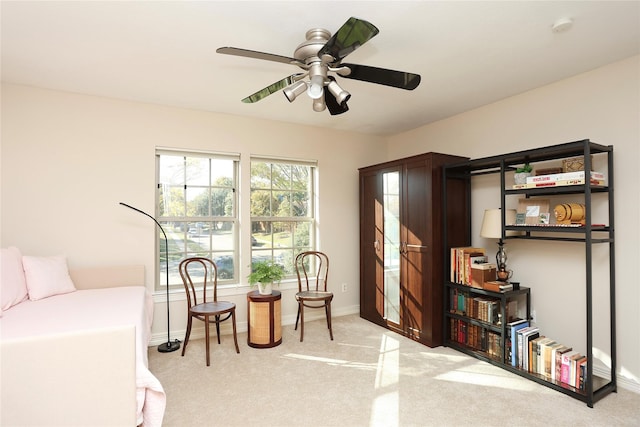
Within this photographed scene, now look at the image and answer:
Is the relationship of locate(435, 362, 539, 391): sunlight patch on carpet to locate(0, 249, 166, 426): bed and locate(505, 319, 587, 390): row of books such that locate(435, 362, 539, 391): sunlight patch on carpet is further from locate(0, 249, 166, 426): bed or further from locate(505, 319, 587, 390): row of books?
locate(0, 249, 166, 426): bed

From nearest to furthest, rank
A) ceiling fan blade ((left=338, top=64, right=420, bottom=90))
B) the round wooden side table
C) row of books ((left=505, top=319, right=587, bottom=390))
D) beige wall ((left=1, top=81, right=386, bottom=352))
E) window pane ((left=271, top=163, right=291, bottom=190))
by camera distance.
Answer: ceiling fan blade ((left=338, top=64, right=420, bottom=90)) < row of books ((left=505, top=319, right=587, bottom=390)) < beige wall ((left=1, top=81, right=386, bottom=352)) < the round wooden side table < window pane ((left=271, top=163, right=291, bottom=190))

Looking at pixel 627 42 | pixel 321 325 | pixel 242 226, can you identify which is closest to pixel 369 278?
pixel 321 325

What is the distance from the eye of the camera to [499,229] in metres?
3.17

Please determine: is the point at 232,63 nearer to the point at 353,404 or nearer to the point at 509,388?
the point at 353,404

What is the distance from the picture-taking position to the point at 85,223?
10.9ft

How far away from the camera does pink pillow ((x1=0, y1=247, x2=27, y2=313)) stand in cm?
244

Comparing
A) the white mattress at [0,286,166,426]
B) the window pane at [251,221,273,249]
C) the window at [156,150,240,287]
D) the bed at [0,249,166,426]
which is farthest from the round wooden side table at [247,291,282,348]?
the bed at [0,249,166,426]

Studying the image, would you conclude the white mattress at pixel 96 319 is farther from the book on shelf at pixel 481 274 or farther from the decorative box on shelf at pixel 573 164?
the decorative box on shelf at pixel 573 164

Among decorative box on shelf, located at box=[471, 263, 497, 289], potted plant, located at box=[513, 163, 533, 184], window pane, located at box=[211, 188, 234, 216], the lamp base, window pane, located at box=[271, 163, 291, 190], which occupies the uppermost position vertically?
window pane, located at box=[271, 163, 291, 190]

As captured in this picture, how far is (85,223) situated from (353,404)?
2.99 meters

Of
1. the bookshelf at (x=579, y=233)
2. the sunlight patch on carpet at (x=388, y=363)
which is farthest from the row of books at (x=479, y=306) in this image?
the sunlight patch on carpet at (x=388, y=363)

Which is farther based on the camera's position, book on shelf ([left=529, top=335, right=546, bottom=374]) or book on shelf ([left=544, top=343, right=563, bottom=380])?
book on shelf ([left=529, top=335, right=546, bottom=374])

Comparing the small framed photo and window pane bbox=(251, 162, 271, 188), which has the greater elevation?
window pane bbox=(251, 162, 271, 188)

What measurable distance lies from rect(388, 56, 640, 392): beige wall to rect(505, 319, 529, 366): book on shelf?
35 centimetres
